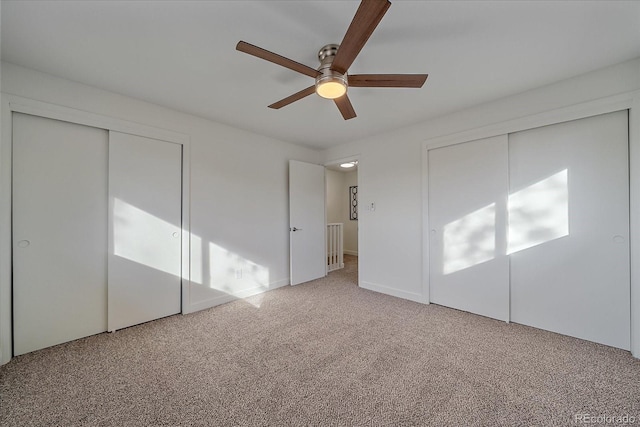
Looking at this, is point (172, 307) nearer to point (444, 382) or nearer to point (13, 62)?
point (13, 62)

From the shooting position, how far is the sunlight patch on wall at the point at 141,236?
96.1 inches

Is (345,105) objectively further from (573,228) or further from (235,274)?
(235,274)

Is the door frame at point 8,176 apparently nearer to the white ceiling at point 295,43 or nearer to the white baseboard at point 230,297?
the white ceiling at point 295,43

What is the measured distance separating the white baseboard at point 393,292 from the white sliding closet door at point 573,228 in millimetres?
998

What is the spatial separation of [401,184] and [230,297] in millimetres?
2818

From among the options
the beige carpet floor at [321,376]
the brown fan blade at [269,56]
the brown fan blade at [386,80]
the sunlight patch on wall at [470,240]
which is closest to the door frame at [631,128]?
the beige carpet floor at [321,376]

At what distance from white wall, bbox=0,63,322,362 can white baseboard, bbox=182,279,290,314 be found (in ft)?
0.04

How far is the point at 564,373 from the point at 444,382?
0.92m

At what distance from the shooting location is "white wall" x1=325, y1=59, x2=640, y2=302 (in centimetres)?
251

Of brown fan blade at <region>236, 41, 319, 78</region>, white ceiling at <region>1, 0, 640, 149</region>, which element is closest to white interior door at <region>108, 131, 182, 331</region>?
white ceiling at <region>1, 0, 640, 149</region>

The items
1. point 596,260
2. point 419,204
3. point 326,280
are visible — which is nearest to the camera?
point 596,260

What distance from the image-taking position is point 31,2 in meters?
1.40

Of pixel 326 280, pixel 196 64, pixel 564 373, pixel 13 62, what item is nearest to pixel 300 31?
pixel 196 64

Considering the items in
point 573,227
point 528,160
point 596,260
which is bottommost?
point 596,260
